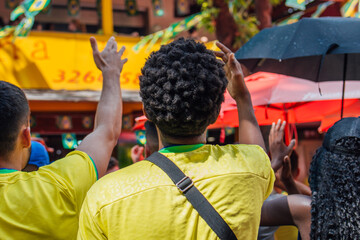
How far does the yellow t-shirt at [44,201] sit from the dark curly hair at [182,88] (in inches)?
18.2

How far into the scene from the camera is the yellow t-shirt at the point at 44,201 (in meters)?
1.45

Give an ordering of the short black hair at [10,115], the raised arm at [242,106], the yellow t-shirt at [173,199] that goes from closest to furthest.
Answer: the yellow t-shirt at [173,199] → the short black hair at [10,115] → the raised arm at [242,106]

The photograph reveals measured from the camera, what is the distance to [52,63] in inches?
300

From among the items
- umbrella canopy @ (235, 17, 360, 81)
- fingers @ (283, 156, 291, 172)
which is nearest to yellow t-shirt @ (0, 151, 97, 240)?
fingers @ (283, 156, 291, 172)

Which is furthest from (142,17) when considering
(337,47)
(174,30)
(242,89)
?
(242,89)

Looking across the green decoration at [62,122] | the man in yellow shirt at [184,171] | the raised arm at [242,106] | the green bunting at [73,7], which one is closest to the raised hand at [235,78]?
the raised arm at [242,106]

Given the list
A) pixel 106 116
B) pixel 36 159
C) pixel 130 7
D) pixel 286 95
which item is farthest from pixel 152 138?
pixel 130 7

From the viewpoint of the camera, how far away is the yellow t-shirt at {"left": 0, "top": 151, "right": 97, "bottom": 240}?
145 centimetres

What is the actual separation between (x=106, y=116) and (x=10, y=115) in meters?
0.45

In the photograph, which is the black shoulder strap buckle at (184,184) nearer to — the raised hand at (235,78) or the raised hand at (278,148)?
the raised hand at (235,78)

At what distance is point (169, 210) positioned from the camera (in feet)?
4.24

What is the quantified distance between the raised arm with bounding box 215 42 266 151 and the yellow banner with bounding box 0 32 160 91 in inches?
255

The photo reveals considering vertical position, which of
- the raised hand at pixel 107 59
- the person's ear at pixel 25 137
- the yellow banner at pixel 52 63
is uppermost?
the raised hand at pixel 107 59

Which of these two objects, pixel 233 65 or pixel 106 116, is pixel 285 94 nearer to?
pixel 233 65
